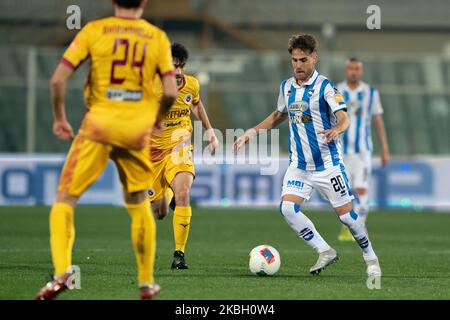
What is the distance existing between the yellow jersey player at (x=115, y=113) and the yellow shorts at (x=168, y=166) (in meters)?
3.41

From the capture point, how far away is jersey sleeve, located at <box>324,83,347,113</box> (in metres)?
9.14

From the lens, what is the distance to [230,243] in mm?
13633

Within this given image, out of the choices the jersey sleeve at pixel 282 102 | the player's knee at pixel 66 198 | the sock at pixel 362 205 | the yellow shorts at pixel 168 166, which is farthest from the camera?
the sock at pixel 362 205

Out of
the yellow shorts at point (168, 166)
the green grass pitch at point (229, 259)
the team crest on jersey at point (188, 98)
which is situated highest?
the team crest on jersey at point (188, 98)

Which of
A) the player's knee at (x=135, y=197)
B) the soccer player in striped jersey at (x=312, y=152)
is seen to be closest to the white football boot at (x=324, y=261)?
the soccer player in striped jersey at (x=312, y=152)

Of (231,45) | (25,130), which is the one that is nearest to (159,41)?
(25,130)

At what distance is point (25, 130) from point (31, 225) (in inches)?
356

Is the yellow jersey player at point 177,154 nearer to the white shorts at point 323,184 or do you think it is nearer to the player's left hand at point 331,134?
the white shorts at point 323,184

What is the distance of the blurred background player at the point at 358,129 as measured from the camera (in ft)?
48.2

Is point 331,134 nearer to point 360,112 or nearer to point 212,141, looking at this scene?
point 212,141

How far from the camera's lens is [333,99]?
9211 mm

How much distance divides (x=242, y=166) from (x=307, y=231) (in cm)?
1201

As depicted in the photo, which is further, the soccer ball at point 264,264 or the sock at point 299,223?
the sock at point 299,223

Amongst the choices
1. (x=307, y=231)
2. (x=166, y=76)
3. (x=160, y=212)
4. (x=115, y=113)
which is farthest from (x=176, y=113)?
(x=115, y=113)
